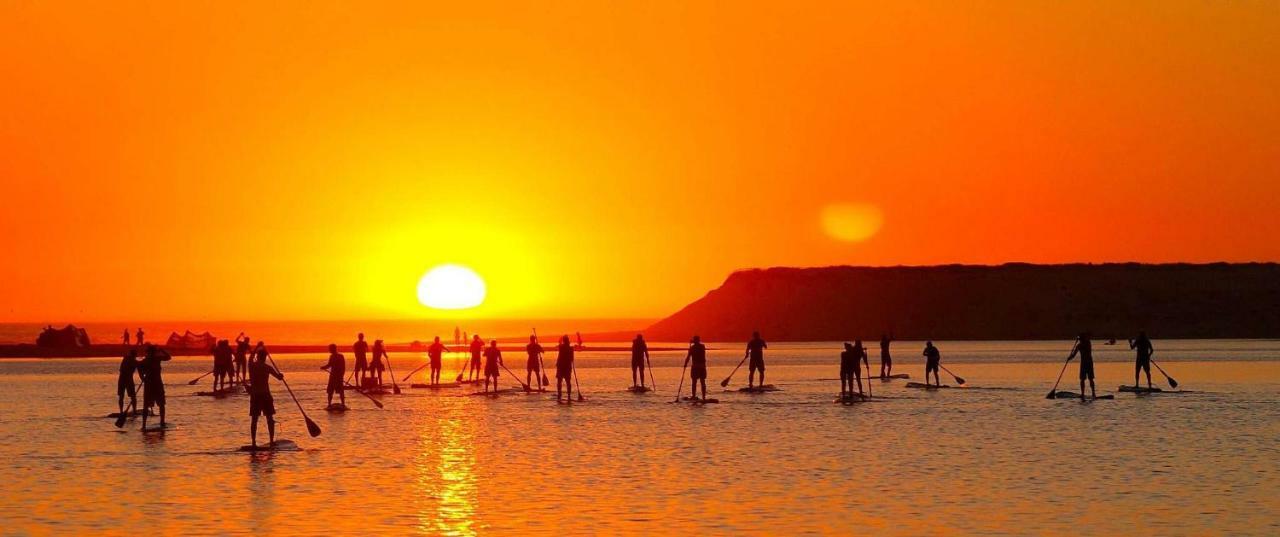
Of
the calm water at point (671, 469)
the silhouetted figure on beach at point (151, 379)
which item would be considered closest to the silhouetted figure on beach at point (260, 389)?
the calm water at point (671, 469)

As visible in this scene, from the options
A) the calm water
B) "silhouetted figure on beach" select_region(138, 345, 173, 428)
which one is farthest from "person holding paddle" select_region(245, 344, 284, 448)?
"silhouetted figure on beach" select_region(138, 345, 173, 428)

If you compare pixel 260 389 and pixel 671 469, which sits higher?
pixel 260 389

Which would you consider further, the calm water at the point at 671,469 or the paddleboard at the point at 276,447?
the paddleboard at the point at 276,447

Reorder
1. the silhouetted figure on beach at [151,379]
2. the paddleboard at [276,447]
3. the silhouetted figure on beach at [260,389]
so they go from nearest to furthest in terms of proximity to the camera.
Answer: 1. the silhouetted figure on beach at [260,389]
2. the paddleboard at [276,447]
3. the silhouetted figure on beach at [151,379]

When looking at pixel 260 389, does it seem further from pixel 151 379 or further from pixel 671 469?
pixel 671 469

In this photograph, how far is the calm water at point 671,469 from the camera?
18.8 metres

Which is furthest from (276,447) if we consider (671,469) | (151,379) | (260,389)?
(671,469)

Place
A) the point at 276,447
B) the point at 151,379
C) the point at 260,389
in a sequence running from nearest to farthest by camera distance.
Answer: the point at 260,389 → the point at 276,447 → the point at 151,379

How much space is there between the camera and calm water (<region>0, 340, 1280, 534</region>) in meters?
18.8

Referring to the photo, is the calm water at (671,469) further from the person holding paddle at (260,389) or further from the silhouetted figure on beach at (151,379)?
the person holding paddle at (260,389)

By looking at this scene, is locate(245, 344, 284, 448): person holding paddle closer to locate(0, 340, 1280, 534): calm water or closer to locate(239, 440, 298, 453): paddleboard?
locate(239, 440, 298, 453): paddleboard

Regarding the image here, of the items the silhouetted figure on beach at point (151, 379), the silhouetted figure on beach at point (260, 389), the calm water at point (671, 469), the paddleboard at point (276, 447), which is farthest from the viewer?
the silhouetted figure on beach at point (151, 379)

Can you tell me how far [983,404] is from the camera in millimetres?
43125

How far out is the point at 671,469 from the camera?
2489 centimetres
